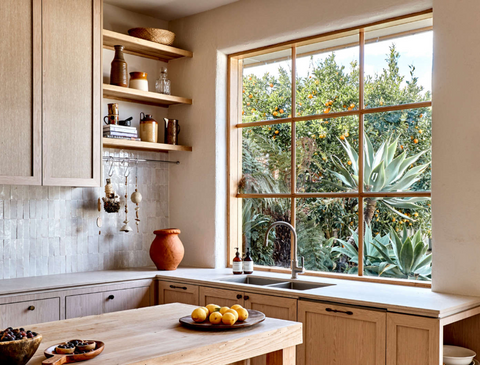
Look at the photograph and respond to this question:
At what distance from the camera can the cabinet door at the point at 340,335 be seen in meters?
2.83

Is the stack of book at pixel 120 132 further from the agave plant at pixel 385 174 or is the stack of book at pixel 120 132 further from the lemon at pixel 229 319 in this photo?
the lemon at pixel 229 319

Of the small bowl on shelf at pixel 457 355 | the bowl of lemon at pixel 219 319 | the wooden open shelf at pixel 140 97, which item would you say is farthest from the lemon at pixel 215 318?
the wooden open shelf at pixel 140 97

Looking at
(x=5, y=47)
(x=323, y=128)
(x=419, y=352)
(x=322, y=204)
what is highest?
(x=5, y=47)

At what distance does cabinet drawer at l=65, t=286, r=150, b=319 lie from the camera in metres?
3.53

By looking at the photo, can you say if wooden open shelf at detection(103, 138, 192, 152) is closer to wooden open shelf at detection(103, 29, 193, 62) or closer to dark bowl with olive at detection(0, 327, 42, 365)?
wooden open shelf at detection(103, 29, 193, 62)

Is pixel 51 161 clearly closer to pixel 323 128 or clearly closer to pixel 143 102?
pixel 143 102

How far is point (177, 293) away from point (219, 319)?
1.73 meters

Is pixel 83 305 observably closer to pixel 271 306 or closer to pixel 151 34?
pixel 271 306

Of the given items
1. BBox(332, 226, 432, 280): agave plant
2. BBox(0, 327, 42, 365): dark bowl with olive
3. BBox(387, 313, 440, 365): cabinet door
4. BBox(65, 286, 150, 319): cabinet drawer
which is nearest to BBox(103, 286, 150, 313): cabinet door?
BBox(65, 286, 150, 319): cabinet drawer

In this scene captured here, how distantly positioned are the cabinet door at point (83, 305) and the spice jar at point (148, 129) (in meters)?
1.37

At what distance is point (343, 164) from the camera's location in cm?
388

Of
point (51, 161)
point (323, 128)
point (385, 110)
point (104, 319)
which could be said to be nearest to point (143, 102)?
point (51, 161)

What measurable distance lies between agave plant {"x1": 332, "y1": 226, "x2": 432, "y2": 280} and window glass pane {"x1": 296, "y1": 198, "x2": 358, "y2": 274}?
0.07m

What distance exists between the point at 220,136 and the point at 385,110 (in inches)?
57.2
